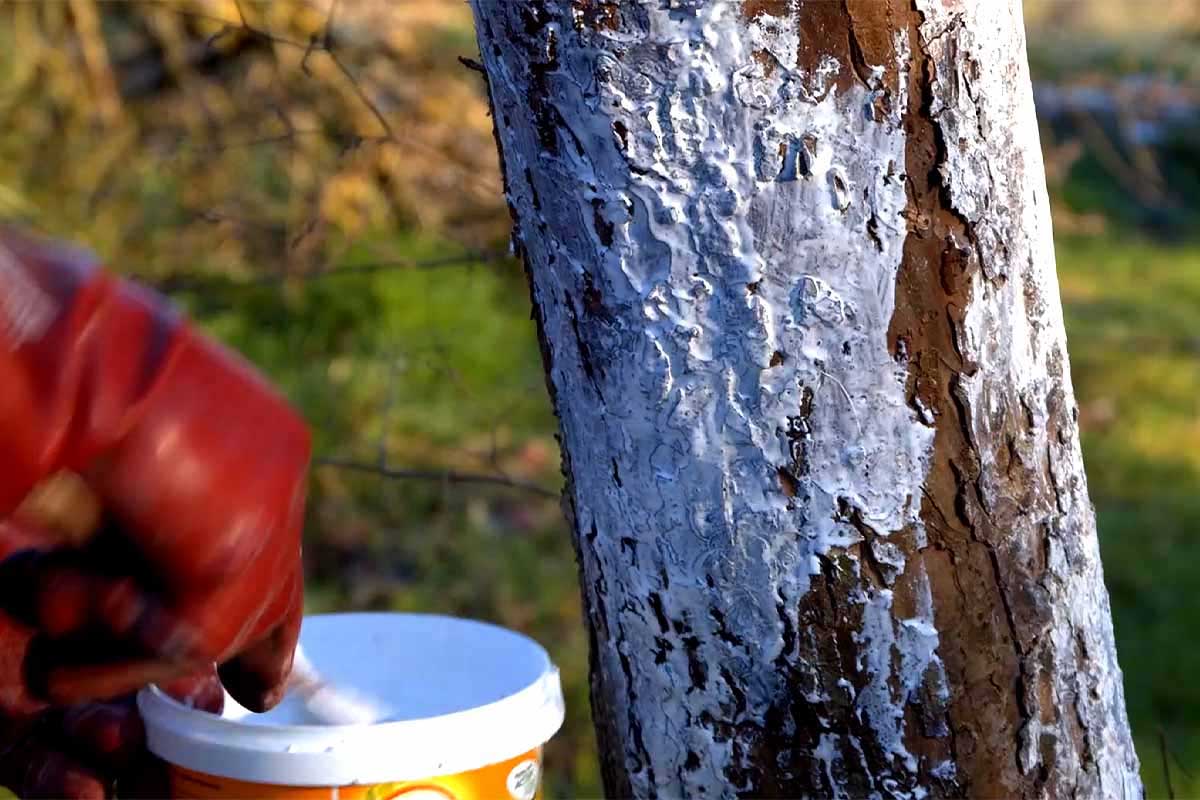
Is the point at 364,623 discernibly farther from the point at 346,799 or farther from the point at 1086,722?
the point at 1086,722

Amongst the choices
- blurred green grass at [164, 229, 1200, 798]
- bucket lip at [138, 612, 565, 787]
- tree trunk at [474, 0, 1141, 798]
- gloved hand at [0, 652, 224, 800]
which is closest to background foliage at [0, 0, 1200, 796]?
blurred green grass at [164, 229, 1200, 798]

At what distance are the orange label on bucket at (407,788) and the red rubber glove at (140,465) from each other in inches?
10.9

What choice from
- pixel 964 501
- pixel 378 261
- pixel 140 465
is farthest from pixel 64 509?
pixel 378 261

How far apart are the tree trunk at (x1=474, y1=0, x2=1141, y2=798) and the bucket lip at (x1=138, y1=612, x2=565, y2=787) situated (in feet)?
0.53

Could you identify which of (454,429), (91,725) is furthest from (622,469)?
(454,429)

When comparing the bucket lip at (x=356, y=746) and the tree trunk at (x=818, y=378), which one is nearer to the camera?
the tree trunk at (x=818, y=378)

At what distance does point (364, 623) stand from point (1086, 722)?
0.88 metres

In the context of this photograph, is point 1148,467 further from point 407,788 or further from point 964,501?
point 407,788

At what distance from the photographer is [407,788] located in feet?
4.63

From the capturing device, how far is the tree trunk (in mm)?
1249

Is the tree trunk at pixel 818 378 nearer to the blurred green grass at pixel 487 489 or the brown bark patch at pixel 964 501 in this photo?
the brown bark patch at pixel 964 501

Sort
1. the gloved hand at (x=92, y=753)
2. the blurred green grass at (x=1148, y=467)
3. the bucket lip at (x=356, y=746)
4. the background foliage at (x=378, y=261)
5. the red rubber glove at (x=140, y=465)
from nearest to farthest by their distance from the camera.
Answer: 1. the red rubber glove at (x=140, y=465)
2. the bucket lip at (x=356, y=746)
3. the gloved hand at (x=92, y=753)
4. the blurred green grass at (x=1148, y=467)
5. the background foliage at (x=378, y=261)

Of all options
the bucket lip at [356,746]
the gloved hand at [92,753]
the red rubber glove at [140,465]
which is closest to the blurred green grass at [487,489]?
the gloved hand at [92,753]

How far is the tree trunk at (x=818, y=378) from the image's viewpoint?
1249 mm
